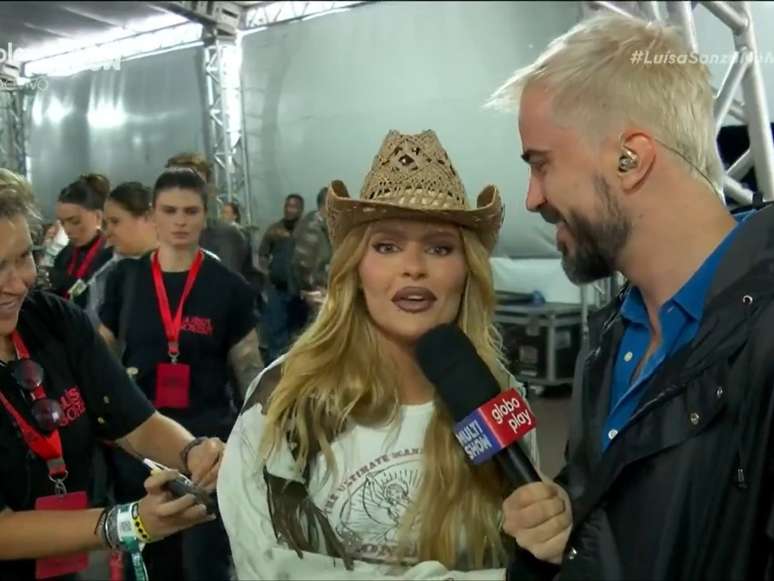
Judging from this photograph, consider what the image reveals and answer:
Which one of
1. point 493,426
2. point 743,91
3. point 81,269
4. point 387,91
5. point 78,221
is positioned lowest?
point 493,426

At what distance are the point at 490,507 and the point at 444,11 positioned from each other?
4065 mm

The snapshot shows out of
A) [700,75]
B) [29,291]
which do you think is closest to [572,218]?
[700,75]

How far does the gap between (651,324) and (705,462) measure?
25 centimetres

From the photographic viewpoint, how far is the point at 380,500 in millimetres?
1096

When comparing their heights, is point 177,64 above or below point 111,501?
above

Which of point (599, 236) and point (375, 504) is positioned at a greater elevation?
point (599, 236)

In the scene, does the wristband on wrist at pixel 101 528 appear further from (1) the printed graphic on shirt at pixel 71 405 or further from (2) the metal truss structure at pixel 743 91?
(2) the metal truss structure at pixel 743 91

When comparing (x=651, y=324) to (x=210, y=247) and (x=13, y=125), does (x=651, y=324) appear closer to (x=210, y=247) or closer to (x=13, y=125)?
(x=13, y=125)

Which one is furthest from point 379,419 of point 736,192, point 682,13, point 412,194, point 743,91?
point 743,91

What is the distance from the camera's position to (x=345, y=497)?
1087 mm

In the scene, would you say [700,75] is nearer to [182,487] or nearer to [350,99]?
[182,487]

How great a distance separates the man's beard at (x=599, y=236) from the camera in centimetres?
89

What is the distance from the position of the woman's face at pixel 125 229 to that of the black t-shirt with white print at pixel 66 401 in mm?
461

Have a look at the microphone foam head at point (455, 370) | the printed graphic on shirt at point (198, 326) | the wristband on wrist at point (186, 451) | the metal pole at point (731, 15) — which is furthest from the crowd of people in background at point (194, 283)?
the metal pole at point (731, 15)
